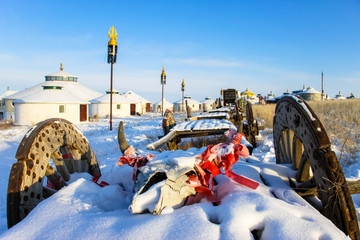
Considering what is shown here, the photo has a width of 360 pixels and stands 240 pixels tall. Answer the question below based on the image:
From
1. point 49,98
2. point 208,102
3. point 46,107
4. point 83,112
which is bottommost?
point 83,112

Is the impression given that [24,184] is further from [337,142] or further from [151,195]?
[337,142]

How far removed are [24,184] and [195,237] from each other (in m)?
0.95

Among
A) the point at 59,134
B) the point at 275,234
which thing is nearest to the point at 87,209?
the point at 59,134

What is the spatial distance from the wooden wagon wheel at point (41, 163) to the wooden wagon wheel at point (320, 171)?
60.3 inches

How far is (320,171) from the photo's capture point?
1.23 m

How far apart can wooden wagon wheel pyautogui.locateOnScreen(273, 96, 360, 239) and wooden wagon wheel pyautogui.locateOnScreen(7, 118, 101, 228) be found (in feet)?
5.03

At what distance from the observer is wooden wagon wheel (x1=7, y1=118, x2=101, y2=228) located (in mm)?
1241

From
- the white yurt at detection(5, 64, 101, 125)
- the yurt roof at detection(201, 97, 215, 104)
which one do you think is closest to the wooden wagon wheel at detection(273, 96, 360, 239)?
the white yurt at detection(5, 64, 101, 125)

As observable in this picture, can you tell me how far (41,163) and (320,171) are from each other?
1.56 metres

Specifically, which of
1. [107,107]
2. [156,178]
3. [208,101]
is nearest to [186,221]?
[156,178]

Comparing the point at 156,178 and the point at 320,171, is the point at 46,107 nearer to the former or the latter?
the point at 156,178

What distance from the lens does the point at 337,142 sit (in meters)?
4.74

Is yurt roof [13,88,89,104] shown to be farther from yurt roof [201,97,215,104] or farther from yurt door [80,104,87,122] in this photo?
yurt roof [201,97,215,104]

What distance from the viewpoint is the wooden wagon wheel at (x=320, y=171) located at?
1136 millimetres
